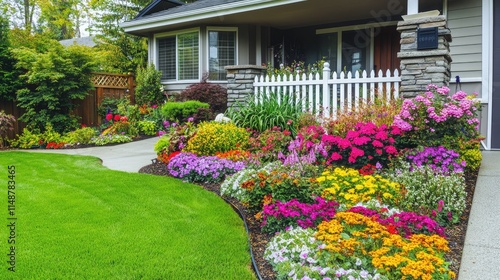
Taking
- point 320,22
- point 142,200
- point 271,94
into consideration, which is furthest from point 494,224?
point 320,22

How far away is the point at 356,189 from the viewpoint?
3.56m

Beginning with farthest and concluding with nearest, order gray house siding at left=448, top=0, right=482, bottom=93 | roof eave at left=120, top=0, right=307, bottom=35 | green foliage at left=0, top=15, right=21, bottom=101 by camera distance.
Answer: green foliage at left=0, top=15, right=21, bottom=101 → roof eave at left=120, top=0, right=307, bottom=35 → gray house siding at left=448, top=0, right=482, bottom=93

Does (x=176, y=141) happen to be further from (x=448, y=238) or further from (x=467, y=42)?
(x=467, y=42)

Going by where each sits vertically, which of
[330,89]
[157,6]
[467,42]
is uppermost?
[157,6]

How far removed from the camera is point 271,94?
21.8 ft

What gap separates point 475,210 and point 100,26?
16.7m

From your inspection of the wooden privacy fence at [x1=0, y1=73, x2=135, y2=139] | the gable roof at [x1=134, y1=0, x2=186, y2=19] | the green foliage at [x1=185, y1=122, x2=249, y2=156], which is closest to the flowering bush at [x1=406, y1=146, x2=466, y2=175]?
the green foliage at [x1=185, y1=122, x2=249, y2=156]

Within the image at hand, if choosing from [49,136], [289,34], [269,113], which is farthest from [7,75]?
[289,34]

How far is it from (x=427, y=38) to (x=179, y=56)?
24.5ft

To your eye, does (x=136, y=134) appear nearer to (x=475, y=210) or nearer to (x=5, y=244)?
(x=5, y=244)

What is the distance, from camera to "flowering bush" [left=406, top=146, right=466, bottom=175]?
13.5 ft

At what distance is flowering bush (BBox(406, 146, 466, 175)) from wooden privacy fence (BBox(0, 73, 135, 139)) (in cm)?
823

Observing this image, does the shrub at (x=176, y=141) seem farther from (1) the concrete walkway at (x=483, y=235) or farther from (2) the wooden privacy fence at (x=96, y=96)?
(2) the wooden privacy fence at (x=96, y=96)

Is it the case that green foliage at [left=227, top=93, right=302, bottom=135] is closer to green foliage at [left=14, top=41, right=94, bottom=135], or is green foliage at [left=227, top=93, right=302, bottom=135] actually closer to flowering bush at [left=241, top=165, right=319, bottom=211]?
flowering bush at [left=241, top=165, right=319, bottom=211]
